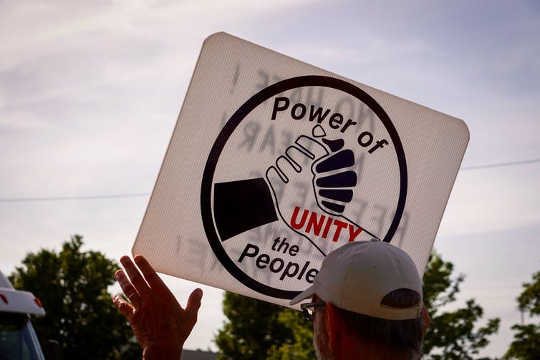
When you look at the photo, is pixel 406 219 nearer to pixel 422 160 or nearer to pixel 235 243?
pixel 422 160

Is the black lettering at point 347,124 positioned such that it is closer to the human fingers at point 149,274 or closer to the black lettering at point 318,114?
the black lettering at point 318,114

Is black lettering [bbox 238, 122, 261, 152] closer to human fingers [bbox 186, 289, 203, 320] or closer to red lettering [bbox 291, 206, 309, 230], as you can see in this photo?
red lettering [bbox 291, 206, 309, 230]

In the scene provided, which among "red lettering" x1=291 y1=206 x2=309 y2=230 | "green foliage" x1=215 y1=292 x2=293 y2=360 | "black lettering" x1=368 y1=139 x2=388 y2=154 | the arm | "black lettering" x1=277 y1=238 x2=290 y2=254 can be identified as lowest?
the arm


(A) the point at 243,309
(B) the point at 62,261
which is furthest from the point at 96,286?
(A) the point at 243,309

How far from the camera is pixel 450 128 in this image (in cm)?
351

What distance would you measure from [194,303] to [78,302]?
41435 mm

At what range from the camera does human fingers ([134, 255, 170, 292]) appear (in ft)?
9.12

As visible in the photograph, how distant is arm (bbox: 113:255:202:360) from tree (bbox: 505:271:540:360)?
35.7m

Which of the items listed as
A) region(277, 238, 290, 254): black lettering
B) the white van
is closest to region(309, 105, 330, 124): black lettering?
region(277, 238, 290, 254): black lettering

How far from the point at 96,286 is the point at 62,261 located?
2.75 metres

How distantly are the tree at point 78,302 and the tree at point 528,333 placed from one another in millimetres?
19520

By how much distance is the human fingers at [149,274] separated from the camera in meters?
2.78

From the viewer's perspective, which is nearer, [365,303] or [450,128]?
[365,303]

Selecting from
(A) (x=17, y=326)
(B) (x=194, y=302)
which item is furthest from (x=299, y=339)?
(B) (x=194, y=302)
